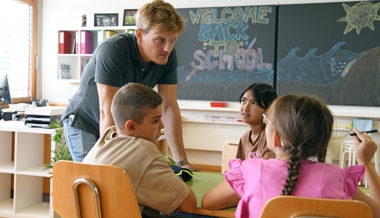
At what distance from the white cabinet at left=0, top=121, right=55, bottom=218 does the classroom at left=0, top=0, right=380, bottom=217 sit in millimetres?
610

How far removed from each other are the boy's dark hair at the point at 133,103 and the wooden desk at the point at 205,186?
0.38 metres

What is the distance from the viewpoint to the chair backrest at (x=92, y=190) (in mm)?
1155

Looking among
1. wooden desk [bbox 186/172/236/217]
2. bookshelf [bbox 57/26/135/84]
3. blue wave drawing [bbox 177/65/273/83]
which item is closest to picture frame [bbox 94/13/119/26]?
bookshelf [bbox 57/26/135/84]

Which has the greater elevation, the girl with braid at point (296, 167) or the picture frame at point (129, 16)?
the picture frame at point (129, 16)

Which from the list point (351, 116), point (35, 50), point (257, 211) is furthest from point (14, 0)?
point (257, 211)

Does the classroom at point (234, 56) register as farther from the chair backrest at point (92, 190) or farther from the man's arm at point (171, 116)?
the chair backrest at point (92, 190)

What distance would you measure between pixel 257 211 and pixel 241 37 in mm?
3946

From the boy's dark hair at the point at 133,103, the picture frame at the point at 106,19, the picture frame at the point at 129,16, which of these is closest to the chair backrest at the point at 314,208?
the boy's dark hair at the point at 133,103

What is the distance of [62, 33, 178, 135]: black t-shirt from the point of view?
1.69 metres

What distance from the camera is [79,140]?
6.23 ft

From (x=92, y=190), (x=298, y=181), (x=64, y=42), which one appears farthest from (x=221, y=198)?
(x=64, y=42)

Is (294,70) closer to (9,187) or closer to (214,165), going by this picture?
(214,165)

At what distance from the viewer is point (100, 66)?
1.69m

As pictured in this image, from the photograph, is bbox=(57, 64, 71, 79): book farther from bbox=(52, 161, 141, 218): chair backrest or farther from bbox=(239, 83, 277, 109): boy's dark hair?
bbox=(52, 161, 141, 218): chair backrest
